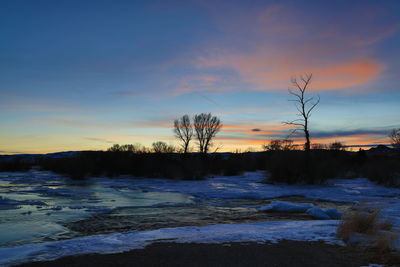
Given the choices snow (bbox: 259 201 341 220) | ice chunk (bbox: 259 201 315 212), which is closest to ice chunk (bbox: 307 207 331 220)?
snow (bbox: 259 201 341 220)

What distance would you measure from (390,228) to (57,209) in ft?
40.1

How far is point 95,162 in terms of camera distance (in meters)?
42.8

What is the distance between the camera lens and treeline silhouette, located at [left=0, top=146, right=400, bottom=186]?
2864 centimetres

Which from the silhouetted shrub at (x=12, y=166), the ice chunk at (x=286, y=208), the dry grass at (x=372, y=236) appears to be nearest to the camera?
the dry grass at (x=372, y=236)

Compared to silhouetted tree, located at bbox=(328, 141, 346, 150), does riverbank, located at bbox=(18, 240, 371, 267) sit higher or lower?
lower

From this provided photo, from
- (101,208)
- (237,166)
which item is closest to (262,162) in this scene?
(237,166)

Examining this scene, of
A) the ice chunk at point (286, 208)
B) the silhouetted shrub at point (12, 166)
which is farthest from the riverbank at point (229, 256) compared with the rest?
the silhouetted shrub at point (12, 166)

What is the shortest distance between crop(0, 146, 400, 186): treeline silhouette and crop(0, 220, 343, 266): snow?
19708mm

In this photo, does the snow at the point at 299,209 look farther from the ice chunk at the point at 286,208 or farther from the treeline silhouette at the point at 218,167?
the treeline silhouette at the point at 218,167

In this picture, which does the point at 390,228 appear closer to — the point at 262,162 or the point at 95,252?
the point at 95,252

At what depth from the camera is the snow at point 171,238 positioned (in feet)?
21.7

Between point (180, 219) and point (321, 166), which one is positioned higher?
point (321, 166)

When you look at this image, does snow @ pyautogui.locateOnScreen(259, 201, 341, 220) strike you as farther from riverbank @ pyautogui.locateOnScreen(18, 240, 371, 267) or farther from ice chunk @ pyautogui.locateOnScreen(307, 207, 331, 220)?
riverbank @ pyautogui.locateOnScreen(18, 240, 371, 267)

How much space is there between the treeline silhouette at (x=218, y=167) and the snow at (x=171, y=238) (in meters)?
19.7
